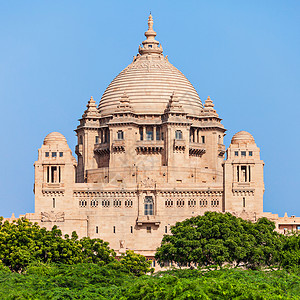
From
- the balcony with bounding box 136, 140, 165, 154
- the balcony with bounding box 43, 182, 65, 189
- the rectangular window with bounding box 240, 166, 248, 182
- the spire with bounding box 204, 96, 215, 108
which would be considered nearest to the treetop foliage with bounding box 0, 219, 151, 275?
the balcony with bounding box 43, 182, 65, 189

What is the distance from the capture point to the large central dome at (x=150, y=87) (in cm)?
15400

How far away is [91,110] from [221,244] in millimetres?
46822

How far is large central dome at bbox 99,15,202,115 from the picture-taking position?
Result: 505 ft

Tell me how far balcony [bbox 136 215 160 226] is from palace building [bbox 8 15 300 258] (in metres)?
0.12

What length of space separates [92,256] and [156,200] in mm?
23548

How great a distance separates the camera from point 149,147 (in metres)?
149

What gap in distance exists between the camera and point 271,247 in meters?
116

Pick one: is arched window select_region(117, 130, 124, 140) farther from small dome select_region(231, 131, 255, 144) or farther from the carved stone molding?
the carved stone molding

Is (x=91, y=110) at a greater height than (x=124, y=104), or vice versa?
(x=91, y=110)

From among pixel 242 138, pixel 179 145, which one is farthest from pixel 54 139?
pixel 242 138

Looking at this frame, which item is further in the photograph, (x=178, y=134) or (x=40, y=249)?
(x=178, y=134)

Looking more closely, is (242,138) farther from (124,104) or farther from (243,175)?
(124,104)

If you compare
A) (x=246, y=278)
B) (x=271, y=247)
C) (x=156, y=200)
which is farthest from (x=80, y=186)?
(x=246, y=278)

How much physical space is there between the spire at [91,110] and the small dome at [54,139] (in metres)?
10.9
